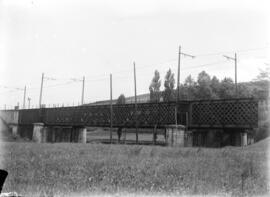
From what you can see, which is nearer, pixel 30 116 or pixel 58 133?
pixel 58 133

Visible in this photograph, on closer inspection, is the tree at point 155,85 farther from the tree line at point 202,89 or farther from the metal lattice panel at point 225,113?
the metal lattice panel at point 225,113

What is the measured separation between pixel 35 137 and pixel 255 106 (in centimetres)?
3822

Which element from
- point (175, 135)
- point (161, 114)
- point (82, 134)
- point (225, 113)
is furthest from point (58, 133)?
point (225, 113)

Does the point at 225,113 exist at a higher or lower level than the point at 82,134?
higher

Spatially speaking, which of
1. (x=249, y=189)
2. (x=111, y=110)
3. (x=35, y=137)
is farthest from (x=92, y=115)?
(x=249, y=189)

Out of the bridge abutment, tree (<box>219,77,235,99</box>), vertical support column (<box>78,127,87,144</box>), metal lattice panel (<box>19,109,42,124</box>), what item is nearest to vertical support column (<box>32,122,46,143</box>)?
metal lattice panel (<box>19,109,42,124</box>)

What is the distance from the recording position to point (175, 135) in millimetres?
34969

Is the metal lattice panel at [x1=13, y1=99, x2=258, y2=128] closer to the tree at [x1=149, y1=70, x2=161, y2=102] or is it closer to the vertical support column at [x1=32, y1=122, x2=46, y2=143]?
the vertical support column at [x1=32, y1=122, x2=46, y2=143]

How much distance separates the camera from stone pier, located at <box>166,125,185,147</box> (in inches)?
1353

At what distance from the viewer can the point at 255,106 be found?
31516 mm

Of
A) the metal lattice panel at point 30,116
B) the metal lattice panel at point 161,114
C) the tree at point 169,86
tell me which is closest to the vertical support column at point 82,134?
the metal lattice panel at point 161,114

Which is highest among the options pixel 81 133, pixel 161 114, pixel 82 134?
pixel 161 114

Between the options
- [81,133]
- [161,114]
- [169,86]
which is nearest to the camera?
[161,114]

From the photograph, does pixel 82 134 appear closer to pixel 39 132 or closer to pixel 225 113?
pixel 39 132
